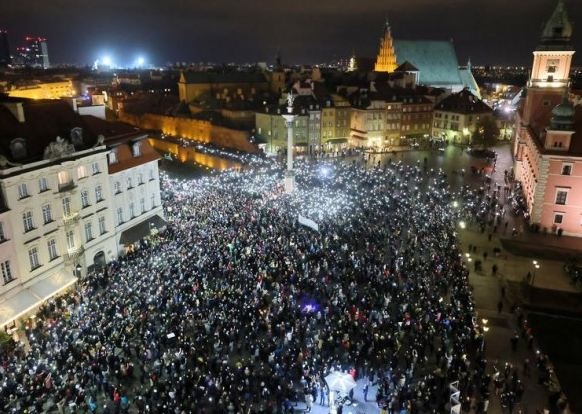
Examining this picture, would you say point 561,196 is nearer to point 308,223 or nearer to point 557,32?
point 308,223

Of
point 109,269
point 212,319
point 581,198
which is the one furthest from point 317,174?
point 212,319

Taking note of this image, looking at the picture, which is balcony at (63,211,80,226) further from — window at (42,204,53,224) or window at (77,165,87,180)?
window at (77,165,87,180)

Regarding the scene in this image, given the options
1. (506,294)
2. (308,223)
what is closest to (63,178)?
(308,223)

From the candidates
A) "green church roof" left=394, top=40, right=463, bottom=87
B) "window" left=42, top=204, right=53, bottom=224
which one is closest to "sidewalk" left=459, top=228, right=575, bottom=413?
"window" left=42, top=204, right=53, bottom=224

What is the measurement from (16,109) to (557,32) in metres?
50.1

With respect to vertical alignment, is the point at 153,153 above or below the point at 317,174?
above

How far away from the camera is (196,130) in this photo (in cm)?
8025

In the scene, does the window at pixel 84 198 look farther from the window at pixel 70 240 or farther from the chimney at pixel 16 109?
the chimney at pixel 16 109

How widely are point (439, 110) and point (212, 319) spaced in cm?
6734

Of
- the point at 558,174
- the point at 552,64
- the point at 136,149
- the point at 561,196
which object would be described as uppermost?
the point at 552,64

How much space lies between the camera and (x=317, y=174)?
5416 centimetres

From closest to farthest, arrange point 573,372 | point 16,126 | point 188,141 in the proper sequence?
1. point 573,372
2. point 16,126
3. point 188,141

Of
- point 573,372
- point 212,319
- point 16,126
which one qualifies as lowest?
point 573,372

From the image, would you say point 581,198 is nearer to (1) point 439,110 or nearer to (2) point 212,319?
(2) point 212,319
